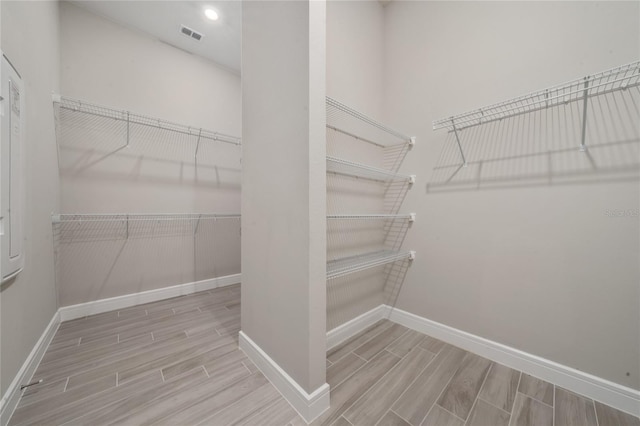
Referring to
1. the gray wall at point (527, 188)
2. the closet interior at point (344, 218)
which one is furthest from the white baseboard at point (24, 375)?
the gray wall at point (527, 188)

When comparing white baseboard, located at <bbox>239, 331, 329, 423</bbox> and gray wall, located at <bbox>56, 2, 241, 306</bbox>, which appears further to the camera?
gray wall, located at <bbox>56, 2, 241, 306</bbox>

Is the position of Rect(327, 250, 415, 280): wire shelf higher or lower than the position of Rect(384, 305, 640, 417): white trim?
higher

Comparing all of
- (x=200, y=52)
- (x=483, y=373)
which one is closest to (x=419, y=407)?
(x=483, y=373)

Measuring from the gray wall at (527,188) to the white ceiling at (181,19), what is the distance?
1603 millimetres

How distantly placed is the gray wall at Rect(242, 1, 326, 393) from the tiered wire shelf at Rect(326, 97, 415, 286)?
1.09 ft

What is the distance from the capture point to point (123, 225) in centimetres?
217

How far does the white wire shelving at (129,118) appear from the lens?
1.88m

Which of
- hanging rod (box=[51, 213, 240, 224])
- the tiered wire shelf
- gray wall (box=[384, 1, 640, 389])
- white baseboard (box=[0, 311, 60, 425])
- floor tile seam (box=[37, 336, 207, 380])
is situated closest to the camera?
white baseboard (box=[0, 311, 60, 425])

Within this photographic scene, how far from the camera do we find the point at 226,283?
2828 mm

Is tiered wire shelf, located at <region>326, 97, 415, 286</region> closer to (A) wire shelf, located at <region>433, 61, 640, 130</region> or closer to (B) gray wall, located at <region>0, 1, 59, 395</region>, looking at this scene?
(A) wire shelf, located at <region>433, 61, 640, 130</region>

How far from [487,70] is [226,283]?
3.22m

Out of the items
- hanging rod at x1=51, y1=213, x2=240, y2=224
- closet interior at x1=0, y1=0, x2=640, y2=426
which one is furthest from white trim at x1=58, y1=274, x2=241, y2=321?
hanging rod at x1=51, y1=213, x2=240, y2=224

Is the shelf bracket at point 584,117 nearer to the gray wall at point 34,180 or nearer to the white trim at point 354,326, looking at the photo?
the white trim at point 354,326

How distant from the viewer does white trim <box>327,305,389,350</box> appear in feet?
5.16
